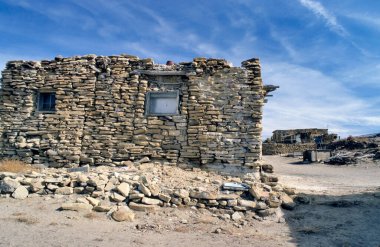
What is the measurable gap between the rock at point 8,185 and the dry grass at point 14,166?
1.37 metres

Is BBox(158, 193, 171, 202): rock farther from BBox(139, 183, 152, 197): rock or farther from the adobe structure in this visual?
the adobe structure

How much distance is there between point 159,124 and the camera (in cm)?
1016

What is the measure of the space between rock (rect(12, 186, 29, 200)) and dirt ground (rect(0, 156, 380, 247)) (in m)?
0.15

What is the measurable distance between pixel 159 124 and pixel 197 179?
2.25 meters

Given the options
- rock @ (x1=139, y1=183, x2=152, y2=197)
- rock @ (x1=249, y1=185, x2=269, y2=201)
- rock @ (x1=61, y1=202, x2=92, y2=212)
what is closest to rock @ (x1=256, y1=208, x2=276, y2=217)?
rock @ (x1=249, y1=185, x2=269, y2=201)

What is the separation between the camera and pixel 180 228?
22.0 ft

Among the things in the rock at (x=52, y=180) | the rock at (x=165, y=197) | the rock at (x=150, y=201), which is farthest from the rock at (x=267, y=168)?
the rock at (x=52, y=180)

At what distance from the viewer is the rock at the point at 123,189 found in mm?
7762

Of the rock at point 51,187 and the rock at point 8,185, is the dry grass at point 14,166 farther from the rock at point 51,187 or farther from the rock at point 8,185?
the rock at point 51,187

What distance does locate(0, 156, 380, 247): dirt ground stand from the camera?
5.85 meters

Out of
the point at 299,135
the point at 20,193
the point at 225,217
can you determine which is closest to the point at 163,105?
the point at 225,217

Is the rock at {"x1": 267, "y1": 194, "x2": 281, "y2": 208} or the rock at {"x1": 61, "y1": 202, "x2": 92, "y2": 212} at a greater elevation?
the rock at {"x1": 267, "y1": 194, "x2": 281, "y2": 208}

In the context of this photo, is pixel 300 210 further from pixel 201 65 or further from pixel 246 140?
pixel 201 65

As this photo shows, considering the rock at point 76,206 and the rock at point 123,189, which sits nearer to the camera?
the rock at point 76,206
